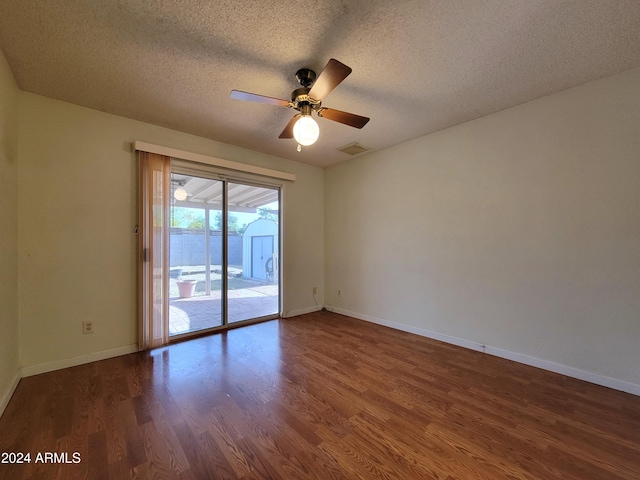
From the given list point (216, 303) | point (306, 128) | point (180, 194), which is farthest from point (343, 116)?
point (216, 303)

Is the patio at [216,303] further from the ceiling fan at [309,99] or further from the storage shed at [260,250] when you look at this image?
the ceiling fan at [309,99]

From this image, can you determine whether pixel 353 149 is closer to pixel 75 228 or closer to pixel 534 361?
pixel 534 361

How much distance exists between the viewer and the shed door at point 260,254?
390 cm

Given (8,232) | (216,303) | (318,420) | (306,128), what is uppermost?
(306,128)

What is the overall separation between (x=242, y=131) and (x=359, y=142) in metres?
1.52

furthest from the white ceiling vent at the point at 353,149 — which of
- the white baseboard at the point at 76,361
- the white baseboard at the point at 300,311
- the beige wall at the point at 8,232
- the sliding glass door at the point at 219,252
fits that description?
the white baseboard at the point at 76,361

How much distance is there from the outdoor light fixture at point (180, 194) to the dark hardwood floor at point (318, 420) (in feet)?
5.92

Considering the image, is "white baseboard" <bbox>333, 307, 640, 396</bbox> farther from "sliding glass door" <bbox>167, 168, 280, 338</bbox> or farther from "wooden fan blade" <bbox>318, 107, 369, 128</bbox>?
"wooden fan blade" <bbox>318, 107, 369, 128</bbox>

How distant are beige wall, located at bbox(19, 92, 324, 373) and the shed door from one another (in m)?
1.51

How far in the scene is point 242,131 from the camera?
10.2ft

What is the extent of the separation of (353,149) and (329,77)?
205 centimetres

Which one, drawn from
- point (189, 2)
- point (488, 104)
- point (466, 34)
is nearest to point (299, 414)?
point (189, 2)

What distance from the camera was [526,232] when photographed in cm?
253

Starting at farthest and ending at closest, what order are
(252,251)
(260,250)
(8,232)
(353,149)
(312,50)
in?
(260,250) < (252,251) < (353,149) < (8,232) < (312,50)
